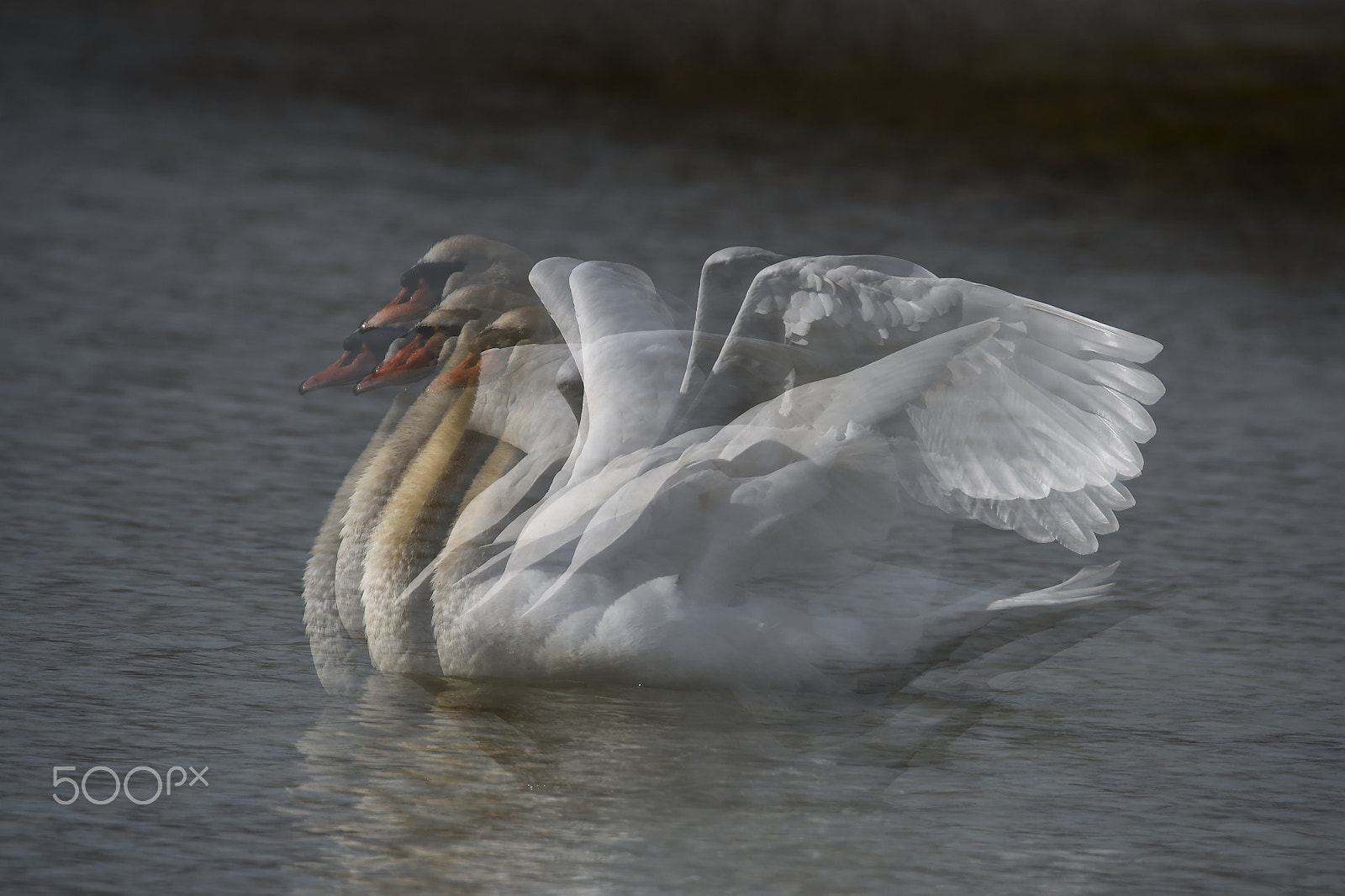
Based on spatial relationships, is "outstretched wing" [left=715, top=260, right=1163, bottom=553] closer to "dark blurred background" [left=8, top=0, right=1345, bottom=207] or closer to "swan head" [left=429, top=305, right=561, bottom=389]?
"swan head" [left=429, top=305, right=561, bottom=389]

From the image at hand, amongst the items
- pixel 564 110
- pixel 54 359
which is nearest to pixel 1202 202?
pixel 564 110

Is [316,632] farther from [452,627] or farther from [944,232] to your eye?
[944,232]

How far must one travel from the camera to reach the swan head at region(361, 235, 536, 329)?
4.93 meters

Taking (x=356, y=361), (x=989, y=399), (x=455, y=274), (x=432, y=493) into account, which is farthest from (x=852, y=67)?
(x=989, y=399)

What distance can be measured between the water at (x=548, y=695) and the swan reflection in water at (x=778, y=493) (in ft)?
0.45

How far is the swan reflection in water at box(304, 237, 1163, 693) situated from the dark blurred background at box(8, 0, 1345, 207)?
8.77 meters

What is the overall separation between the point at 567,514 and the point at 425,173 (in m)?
7.70

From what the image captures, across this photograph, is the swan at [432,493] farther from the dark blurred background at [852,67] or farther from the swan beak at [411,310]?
the dark blurred background at [852,67]

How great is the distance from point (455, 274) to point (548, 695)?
1.18 meters

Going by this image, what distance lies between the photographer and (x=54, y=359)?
6.94m

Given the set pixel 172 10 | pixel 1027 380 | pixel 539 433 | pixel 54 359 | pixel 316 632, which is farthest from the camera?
pixel 172 10

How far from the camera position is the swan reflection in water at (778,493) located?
13.2 feet

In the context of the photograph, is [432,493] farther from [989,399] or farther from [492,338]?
[989,399]

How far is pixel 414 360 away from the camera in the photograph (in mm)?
4922
